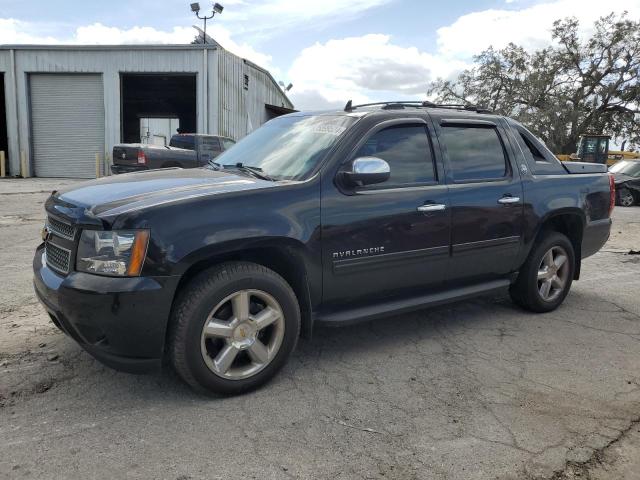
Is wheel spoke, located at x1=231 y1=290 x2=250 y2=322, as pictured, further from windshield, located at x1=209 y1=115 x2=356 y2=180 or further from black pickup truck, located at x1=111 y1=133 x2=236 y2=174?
black pickup truck, located at x1=111 y1=133 x2=236 y2=174

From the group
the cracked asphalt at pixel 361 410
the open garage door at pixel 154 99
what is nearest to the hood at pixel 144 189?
the cracked asphalt at pixel 361 410

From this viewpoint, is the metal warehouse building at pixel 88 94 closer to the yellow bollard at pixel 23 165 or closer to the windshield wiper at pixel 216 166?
the yellow bollard at pixel 23 165

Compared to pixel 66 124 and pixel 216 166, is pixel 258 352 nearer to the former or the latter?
pixel 216 166

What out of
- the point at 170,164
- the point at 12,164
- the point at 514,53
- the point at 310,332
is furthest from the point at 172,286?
the point at 514,53

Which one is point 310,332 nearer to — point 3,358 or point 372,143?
point 372,143

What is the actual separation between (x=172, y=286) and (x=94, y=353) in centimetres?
56

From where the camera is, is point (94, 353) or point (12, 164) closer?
point (94, 353)

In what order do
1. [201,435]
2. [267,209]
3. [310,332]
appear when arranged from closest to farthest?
[201,435] < [267,209] < [310,332]

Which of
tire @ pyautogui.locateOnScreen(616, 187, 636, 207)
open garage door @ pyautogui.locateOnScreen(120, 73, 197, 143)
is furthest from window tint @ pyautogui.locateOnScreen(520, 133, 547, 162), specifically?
open garage door @ pyautogui.locateOnScreen(120, 73, 197, 143)

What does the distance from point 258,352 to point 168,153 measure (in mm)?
11534

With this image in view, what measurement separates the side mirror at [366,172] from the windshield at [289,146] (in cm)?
25

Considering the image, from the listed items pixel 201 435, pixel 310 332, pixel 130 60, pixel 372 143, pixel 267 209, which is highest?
pixel 130 60

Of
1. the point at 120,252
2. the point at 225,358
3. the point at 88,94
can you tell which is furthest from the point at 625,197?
the point at 88,94

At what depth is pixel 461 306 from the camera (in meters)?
5.11
